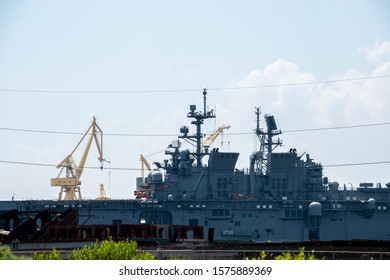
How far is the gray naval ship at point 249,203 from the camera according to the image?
81.3m

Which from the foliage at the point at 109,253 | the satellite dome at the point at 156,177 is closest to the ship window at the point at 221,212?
the satellite dome at the point at 156,177

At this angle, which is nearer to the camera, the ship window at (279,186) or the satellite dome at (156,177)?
the ship window at (279,186)

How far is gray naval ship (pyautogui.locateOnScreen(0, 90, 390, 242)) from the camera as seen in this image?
8131cm

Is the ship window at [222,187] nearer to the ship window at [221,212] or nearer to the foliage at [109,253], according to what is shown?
the ship window at [221,212]

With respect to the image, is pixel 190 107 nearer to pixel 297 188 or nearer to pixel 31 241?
pixel 297 188

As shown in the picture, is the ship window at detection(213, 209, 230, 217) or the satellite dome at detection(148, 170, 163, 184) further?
the satellite dome at detection(148, 170, 163, 184)

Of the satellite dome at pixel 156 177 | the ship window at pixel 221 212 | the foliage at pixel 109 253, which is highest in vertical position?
the satellite dome at pixel 156 177

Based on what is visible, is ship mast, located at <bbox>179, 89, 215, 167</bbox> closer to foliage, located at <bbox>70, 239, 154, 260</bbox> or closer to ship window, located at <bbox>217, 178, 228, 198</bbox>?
ship window, located at <bbox>217, 178, 228, 198</bbox>

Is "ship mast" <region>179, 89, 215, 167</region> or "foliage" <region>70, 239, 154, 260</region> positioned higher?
"ship mast" <region>179, 89, 215, 167</region>

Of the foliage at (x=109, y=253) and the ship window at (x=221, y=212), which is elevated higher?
the ship window at (x=221, y=212)

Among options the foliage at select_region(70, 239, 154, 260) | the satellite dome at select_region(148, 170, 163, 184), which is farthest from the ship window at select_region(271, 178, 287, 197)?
the foliage at select_region(70, 239, 154, 260)

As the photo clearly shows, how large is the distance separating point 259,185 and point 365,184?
504 inches

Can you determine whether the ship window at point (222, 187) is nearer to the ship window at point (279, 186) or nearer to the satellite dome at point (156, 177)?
the ship window at point (279, 186)
